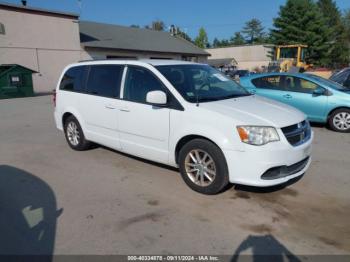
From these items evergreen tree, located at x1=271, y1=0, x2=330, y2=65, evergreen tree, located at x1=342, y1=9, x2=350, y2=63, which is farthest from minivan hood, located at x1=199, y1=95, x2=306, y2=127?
evergreen tree, located at x1=342, y1=9, x2=350, y2=63

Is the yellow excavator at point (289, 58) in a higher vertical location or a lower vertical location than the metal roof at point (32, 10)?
lower

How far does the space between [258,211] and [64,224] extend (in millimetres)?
2278

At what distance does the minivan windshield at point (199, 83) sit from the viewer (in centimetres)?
445

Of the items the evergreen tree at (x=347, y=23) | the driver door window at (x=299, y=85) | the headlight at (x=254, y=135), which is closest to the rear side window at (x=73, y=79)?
the headlight at (x=254, y=135)

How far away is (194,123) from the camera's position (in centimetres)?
407

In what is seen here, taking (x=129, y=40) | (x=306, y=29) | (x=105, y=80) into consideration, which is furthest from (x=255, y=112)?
(x=306, y=29)

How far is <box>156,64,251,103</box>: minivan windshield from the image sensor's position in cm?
445

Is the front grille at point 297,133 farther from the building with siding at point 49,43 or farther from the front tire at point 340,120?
the building with siding at point 49,43

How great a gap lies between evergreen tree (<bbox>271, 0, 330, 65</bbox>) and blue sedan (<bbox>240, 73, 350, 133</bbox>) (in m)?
46.9

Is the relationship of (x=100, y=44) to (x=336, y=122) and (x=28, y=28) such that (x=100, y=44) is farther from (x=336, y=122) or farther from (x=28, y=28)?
(x=336, y=122)

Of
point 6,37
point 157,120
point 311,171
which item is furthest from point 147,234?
point 6,37

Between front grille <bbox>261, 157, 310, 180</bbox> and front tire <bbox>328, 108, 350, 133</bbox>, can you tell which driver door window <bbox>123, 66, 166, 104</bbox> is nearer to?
front grille <bbox>261, 157, 310, 180</bbox>

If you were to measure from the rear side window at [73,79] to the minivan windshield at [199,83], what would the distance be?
1975 mm

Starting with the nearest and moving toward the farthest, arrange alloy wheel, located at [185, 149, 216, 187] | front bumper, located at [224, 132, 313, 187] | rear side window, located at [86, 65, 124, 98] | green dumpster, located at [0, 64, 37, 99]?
front bumper, located at [224, 132, 313, 187] → alloy wheel, located at [185, 149, 216, 187] → rear side window, located at [86, 65, 124, 98] → green dumpster, located at [0, 64, 37, 99]
